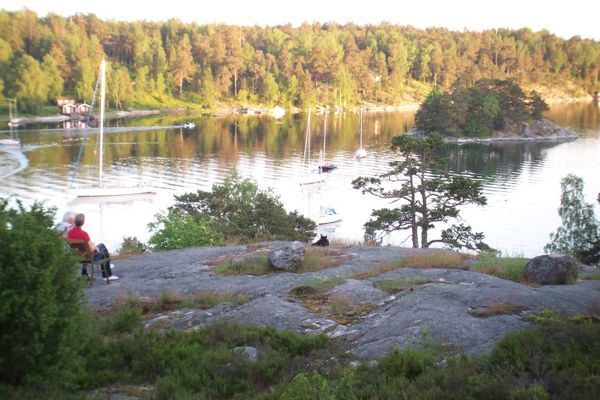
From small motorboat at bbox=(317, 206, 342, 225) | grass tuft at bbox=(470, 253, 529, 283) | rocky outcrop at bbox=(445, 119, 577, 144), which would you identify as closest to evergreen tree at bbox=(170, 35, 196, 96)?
rocky outcrop at bbox=(445, 119, 577, 144)

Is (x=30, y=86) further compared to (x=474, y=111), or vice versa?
(x=30, y=86)

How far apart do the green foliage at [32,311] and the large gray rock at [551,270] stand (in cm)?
661

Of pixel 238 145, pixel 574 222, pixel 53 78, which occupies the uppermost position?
pixel 53 78

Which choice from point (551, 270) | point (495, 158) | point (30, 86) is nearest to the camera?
point (551, 270)

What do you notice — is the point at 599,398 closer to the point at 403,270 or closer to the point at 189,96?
the point at 403,270

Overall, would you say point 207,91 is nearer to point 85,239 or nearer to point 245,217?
point 245,217

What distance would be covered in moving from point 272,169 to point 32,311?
2073 inches

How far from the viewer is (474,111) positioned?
8744cm

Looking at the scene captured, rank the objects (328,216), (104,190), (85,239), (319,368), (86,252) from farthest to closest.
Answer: (104,190)
(328,216)
(85,239)
(86,252)
(319,368)

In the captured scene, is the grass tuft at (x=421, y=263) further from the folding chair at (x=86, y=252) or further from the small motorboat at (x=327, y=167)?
the small motorboat at (x=327, y=167)

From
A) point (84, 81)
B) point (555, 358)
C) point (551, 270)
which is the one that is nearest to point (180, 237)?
point (551, 270)

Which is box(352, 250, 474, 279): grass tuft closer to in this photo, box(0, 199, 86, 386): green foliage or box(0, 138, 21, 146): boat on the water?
box(0, 199, 86, 386): green foliage

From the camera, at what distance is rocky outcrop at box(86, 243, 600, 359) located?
6590mm

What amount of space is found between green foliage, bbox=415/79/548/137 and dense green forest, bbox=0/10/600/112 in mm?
24165
